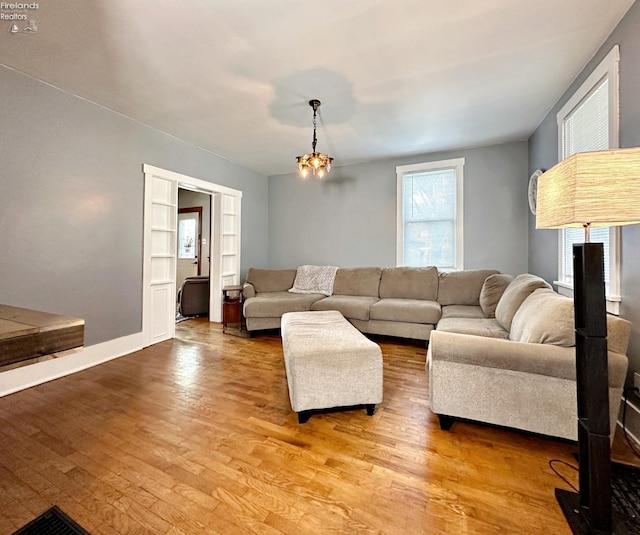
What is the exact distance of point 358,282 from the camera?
4.39 metres

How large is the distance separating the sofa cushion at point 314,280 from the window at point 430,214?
1.14 meters

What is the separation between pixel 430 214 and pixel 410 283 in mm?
1212

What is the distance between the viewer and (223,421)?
75.7 inches

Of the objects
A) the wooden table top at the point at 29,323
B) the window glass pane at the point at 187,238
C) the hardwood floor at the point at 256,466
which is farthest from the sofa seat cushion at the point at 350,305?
the window glass pane at the point at 187,238

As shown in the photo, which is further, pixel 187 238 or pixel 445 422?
pixel 187 238

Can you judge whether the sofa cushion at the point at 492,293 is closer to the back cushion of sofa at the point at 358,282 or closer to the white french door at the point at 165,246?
the back cushion of sofa at the point at 358,282

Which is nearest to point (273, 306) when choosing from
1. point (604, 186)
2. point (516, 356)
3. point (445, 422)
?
point (445, 422)

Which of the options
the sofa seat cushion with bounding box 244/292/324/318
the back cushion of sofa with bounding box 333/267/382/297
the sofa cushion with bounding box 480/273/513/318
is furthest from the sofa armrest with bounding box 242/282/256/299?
the sofa cushion with bounding box 480/273/513/318

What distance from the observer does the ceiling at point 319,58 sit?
71.2 inches

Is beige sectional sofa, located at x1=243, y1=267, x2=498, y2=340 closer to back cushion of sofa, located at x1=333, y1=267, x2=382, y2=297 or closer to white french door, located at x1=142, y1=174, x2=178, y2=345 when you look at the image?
back cushion of sofa, located at x1=333, y1=267, x2=382, y2=297

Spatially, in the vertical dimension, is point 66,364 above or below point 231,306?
below

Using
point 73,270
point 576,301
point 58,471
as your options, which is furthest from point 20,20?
point 576,301

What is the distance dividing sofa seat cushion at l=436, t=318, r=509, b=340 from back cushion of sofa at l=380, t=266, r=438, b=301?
1.02 meters

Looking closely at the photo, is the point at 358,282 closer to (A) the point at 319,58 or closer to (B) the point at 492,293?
(B) the point at 492,293
